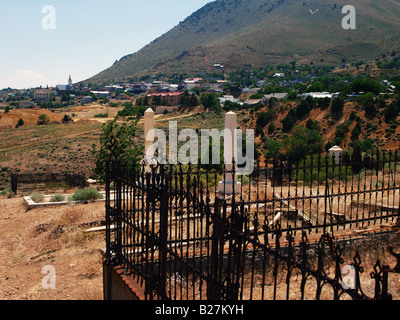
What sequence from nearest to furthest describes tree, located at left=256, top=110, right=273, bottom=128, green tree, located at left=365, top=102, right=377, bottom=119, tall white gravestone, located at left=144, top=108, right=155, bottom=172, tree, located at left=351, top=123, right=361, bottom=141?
tall white gravestone, located at left=144, top=108, right=155, bottom=172, tree, located at left=351, top=123, right=361, bottom=141, green tree, located at left=365, top=102, right=377, bottom=119, tree, located at left=256, top=110, right=273, bottom=128

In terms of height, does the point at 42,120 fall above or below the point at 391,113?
below

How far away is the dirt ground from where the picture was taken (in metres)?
5.97

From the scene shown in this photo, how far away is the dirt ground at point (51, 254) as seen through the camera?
19.6 ft

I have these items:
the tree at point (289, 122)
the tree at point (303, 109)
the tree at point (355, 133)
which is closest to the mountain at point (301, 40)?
the tree at point (303, 109)

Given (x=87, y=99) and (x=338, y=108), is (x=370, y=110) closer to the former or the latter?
(x=338, y=108)

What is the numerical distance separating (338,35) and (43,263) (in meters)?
144

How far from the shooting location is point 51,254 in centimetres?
751

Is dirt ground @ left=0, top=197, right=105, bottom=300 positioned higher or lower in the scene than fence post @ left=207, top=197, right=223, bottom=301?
lower

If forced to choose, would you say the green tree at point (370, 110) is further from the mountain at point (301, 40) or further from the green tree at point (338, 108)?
the mountain at point (301, 40)

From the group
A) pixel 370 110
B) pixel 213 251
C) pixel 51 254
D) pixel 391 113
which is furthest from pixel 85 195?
pixel 370 110

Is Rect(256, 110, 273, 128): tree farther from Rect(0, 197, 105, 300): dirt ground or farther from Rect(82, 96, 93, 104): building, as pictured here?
Rect(82, 96, 93, 104): building

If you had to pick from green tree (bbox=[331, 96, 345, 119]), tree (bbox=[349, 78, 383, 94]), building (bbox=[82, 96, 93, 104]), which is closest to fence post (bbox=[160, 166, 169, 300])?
green tree (bbox=[331, 96, 345, 119])

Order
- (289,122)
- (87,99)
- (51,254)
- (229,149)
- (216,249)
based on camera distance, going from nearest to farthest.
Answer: (216,249) → (51,254) → (229,149) → (289,122) → (87,99)
